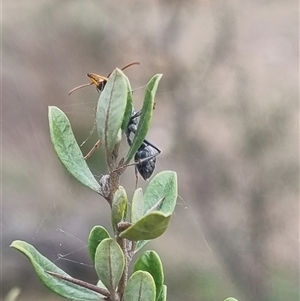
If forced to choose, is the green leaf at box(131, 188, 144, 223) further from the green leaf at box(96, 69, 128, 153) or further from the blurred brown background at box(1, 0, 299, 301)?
the blurred brown background at box(1, 0, 299, 301)

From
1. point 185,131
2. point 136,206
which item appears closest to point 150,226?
point 136,206

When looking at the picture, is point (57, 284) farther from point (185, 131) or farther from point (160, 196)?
point (185, 131)

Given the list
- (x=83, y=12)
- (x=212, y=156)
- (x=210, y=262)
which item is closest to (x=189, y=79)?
(x=212, y=156)

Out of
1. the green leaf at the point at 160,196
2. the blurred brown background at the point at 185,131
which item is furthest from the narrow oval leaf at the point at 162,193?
the blurred brown background at the point at 185,131

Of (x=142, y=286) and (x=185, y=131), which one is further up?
(x=185, y=131)

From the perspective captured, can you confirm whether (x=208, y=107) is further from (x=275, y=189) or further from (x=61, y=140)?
(x=61, y=140)

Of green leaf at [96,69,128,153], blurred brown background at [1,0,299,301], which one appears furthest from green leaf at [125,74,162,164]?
blurred brown background at [1,0,299,301]
